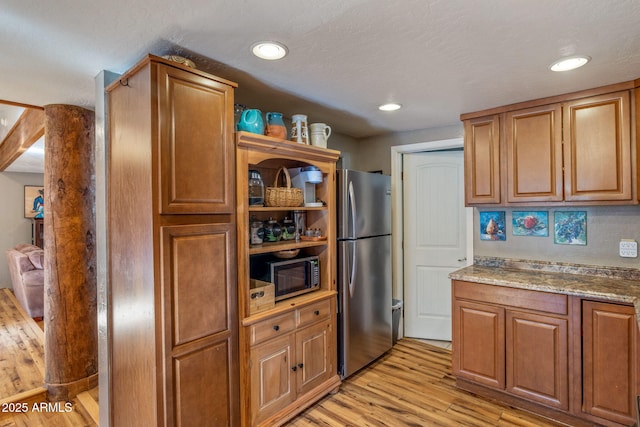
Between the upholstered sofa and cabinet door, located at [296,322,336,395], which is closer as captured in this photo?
cabinet door, located at [296,322,336,395]

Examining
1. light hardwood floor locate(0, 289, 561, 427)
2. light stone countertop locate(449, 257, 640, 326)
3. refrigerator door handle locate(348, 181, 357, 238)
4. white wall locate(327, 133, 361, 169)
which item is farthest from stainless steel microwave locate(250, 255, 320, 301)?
white wall locate(327, 133, 361, 169)

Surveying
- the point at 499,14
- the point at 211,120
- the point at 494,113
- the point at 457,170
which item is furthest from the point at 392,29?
the point at 457,170

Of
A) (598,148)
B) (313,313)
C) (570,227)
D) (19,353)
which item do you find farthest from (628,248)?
(19,353)

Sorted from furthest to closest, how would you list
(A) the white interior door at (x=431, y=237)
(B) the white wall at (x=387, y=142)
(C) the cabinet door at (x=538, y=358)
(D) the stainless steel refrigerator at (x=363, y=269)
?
(A) the white interior door at (x=431, y=237), (B) the white wall at (x=387, y=142), (D) the stainless steel refrigerator at (x=363, y=269), (C) the cabinet door at (x=538, y=358)

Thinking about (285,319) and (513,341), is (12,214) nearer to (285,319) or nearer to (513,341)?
(285,319)

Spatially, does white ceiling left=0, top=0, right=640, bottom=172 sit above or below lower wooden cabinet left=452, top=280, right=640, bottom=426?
above

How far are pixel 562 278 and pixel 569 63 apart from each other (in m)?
1.47

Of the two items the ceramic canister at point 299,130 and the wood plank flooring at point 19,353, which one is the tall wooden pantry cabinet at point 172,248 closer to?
the ceramic canister at point 299,130

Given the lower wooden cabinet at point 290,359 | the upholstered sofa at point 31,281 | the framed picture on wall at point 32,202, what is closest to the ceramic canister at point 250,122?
the lower wooden cabinet at point 290,359

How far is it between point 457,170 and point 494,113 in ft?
2.62

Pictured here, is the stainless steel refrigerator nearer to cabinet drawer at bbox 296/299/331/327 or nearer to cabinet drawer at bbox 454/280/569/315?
cabinet drawer at bbox 296/299/331/327

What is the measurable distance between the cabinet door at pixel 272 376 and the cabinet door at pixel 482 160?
1.92 m

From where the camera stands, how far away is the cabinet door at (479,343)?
2.36 m

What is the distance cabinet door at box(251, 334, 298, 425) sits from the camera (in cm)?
193
